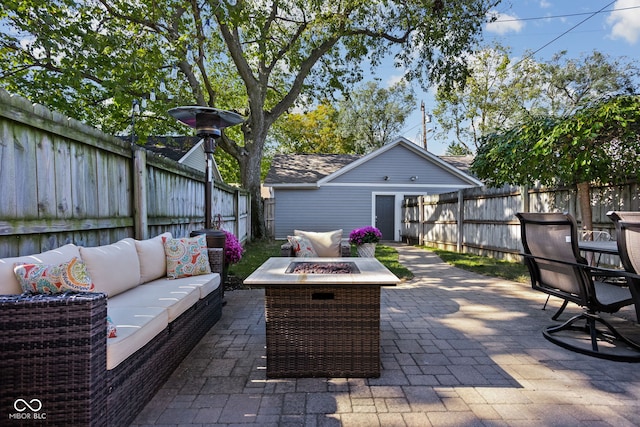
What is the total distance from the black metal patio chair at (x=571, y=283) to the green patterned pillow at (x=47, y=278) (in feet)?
10.8

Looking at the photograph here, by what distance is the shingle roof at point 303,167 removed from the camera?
43.7 ft

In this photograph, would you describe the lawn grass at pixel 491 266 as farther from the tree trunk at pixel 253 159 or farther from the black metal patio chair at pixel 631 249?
the tree trunk at pixel 253 159

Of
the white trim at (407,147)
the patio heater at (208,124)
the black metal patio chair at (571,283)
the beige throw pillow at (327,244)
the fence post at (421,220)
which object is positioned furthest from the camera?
the white trim at (407,147)

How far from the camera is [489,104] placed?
2166 centimetres

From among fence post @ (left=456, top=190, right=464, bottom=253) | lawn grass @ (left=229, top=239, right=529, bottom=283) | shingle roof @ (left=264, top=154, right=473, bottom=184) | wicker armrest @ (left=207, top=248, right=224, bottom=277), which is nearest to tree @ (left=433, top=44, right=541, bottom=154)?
shingle roof @ (left=264, top=154, right=473, bottom=184)

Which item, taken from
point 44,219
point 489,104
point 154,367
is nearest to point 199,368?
point 154,367

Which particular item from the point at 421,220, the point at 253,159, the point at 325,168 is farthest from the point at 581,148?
the point at 325,168

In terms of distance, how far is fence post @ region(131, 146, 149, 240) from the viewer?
12.1ft

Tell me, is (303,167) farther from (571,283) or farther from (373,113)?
(373,113)

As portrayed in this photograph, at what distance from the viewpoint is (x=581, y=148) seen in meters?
4.55

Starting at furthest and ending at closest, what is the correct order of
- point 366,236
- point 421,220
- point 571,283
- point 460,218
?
point 421,220 < point 460,218 < point 366,236 < point 571,283

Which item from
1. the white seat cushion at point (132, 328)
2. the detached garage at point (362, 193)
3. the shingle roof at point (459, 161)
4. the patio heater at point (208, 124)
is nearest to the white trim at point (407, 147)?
the detached garage at point (362, 193)

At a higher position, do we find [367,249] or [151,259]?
[151,259]

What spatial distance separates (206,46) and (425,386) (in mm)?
12729
